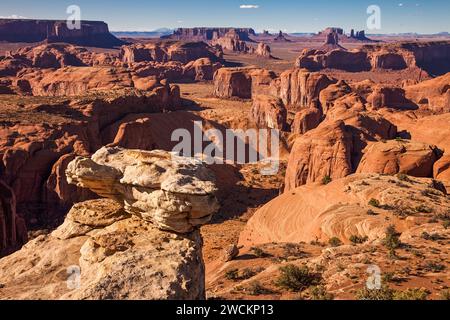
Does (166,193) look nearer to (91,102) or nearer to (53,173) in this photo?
(53,173)

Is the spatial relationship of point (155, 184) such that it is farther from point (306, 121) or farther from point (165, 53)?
point (165, 53)

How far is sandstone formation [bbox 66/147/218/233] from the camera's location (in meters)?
14.5

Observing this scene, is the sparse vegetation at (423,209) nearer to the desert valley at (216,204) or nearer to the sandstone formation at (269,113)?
the desert valley at (216,204)

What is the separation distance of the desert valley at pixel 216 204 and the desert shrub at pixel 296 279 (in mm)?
70

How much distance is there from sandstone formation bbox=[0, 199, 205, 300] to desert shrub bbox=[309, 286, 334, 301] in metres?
5.50

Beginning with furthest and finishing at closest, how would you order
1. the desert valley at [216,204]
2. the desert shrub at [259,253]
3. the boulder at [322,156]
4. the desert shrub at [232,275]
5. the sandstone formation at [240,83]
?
1. the sandstone formation at [240,83]
2. the boulder at [322,156]
3. the desert shrub at [259,253]
4. the desert shrub at [232,275]
5. the desert valley at [216,204]

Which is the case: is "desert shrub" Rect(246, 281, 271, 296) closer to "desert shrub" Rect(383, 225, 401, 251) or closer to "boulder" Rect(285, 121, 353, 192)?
"desert shrub" Rect(383, 225, 401, 251)

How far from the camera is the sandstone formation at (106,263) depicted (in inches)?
479

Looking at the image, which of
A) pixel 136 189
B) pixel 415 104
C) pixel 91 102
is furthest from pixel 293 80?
pixel 136 189

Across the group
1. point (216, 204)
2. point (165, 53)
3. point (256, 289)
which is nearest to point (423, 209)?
point (256, 289)

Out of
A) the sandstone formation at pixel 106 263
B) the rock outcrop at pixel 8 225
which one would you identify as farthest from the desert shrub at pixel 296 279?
the rock outcrop at pixel 8 225

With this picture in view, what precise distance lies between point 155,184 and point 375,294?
9547 millimetres

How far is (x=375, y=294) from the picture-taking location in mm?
15984
